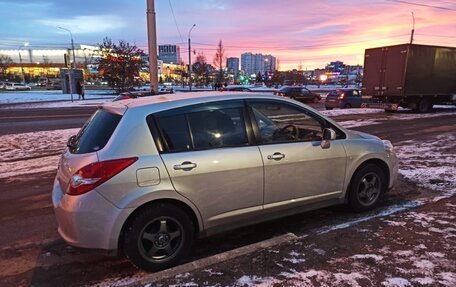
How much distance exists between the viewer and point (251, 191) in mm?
4090

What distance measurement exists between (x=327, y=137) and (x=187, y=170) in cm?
176

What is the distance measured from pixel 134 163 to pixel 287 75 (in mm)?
115473

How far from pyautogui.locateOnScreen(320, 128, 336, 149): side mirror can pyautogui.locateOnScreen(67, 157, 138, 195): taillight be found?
87.0 inches

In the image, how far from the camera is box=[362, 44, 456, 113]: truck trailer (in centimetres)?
1997

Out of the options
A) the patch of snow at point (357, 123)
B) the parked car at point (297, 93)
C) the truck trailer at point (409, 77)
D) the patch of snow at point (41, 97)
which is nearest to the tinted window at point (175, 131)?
the patch of snow at point (357, 123)

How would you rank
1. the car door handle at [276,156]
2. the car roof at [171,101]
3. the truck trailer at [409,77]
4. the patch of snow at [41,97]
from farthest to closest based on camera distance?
1. the patch of snow at [41,97]
2. the truck trailer at [409,77]
3. the car door handle at [276,156]
4. the car roof at [171,101]

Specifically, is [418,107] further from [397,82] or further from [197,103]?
[197,103]

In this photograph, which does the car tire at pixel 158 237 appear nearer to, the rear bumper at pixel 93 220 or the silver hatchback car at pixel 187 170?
the silver hatchback car at pixel 187 170

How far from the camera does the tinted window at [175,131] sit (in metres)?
3.72

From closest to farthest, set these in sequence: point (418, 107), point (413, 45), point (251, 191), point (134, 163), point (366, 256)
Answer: point (134, 163)
point (366, 256)
point (251, 191)
point (413, 45)
point (418, 107)

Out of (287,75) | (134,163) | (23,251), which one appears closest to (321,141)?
(134,163)

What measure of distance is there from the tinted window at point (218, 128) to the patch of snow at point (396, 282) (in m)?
1.79

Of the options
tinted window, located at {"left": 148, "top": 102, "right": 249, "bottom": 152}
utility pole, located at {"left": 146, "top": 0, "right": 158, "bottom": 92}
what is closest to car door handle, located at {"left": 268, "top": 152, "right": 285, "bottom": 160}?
tinted window, located at {"left": 148, "top": 102, "right": 249, "bottom": 152}

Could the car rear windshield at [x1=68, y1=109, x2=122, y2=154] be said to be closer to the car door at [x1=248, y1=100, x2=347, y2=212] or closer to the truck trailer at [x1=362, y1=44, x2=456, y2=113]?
the car door at [x1=248, y1=100, x2=347, y2=212]
